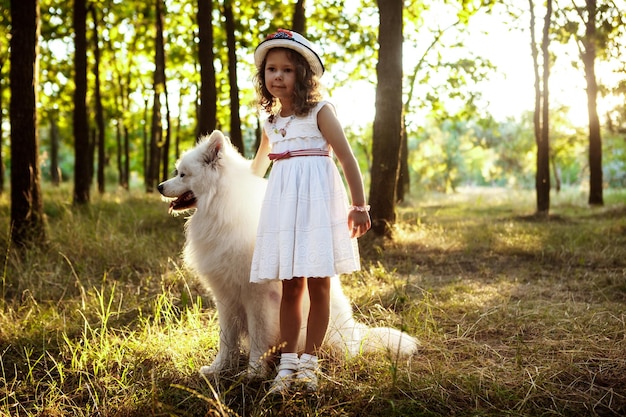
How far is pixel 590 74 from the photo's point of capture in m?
16.2

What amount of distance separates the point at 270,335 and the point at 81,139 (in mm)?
9679

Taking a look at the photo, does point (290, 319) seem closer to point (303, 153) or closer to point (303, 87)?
point (303, 153)

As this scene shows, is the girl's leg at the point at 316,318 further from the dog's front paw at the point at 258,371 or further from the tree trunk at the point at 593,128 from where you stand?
the tree trunk at the point at 593,128

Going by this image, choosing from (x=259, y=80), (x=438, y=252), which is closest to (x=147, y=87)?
(x=438, y=252)

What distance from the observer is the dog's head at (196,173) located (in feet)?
11.0

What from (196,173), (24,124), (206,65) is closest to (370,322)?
(196,173)

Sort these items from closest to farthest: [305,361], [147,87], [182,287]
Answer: [305,361] → [182,287] → [147,87]

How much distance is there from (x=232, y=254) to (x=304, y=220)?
59 centimetres

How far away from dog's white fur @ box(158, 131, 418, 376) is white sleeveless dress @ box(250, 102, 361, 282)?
0.83 ft


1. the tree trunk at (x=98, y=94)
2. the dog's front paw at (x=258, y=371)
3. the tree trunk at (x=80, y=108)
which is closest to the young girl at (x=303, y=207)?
the dog's front paw at (x=258, y=371)

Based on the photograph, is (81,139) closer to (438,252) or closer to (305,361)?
(438,252)

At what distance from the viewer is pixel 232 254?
3.26 metres

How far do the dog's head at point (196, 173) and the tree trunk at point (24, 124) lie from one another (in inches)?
156

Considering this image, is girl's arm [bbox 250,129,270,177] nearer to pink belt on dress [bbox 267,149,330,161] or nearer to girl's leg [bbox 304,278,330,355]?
pink belt on dress [bbox 267,149,330,161]
